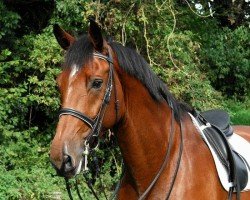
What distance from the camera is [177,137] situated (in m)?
3.23

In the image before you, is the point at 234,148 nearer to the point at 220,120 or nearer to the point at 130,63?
the point at 220,120

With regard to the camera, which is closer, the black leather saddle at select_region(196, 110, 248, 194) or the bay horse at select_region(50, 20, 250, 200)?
the bay horse at select_region(50, 20, 250, 200)

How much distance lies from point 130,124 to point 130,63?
0.38m

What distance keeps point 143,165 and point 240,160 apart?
2.82 ft

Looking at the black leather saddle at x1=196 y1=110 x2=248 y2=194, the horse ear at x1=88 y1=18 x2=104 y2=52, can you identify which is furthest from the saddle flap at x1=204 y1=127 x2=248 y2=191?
the horse ear at x1=88 y1=18 x2=104 y2=52

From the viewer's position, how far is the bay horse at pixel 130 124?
2.69 meters

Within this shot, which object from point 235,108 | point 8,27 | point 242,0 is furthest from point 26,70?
point 242,0

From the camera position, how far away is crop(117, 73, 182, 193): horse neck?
3.01 metres

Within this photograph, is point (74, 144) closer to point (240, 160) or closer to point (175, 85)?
point (240, 160)

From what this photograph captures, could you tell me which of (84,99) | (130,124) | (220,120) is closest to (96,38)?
(84,99)

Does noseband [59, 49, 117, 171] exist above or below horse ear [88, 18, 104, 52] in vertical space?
below

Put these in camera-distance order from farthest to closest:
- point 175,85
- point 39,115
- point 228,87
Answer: point 228,87, point 39,115, point 175,85

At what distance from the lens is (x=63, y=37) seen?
10.2 ft

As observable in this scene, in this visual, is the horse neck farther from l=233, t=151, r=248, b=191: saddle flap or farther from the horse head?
l=233, t=151, r=248, b=191: saddle flap
